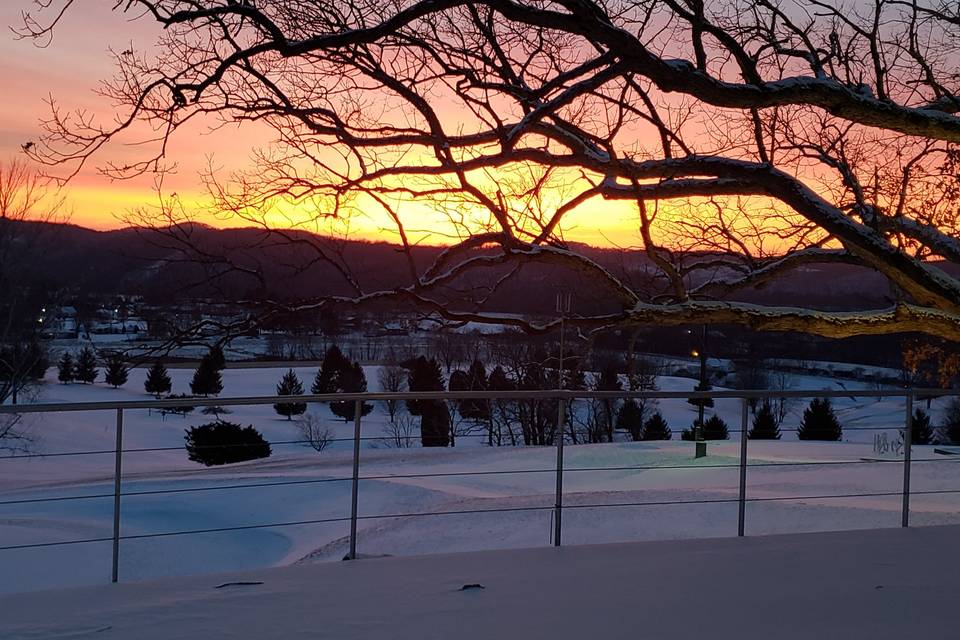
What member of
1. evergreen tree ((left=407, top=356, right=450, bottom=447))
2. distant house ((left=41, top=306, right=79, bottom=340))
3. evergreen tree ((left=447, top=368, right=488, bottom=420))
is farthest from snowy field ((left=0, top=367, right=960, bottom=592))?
evergreen tree ((left=447, top=368, right=488, bottom=420))

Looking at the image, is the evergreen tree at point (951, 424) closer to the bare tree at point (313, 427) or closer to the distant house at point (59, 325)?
the bare tree at point (313, 427)

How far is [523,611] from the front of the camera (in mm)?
3447

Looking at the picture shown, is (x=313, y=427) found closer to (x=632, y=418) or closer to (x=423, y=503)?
(x=632, y=418)

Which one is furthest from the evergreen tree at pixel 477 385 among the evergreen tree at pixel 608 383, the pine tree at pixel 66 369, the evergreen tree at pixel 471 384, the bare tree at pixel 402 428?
the pine tree at pixel 66 369

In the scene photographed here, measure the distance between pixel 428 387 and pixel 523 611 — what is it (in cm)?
3120

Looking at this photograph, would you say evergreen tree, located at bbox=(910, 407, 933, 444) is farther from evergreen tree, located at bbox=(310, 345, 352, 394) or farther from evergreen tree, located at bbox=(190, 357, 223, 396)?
evergreen tree, located at bbox=(190, 357, 223, 396)

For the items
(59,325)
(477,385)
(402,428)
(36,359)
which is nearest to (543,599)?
(59,325)

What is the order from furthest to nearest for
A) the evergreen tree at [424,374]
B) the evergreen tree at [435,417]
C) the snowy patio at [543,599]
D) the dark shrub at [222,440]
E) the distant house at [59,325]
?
the evergreen tree at [424,374] → the evergreen tree at [435,417] → the distant house at [59,325] → the dark shrub at [222,440] → the snowy patio at [543,599]

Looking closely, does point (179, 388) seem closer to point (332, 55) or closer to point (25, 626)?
point (332, 55)

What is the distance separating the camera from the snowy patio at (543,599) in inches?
127

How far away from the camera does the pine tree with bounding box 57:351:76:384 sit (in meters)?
31.7

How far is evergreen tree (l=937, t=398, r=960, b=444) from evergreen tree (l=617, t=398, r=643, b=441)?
928 cm

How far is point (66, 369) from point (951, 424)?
29.5 metres

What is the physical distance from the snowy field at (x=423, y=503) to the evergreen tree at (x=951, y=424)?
3565 millimetres
